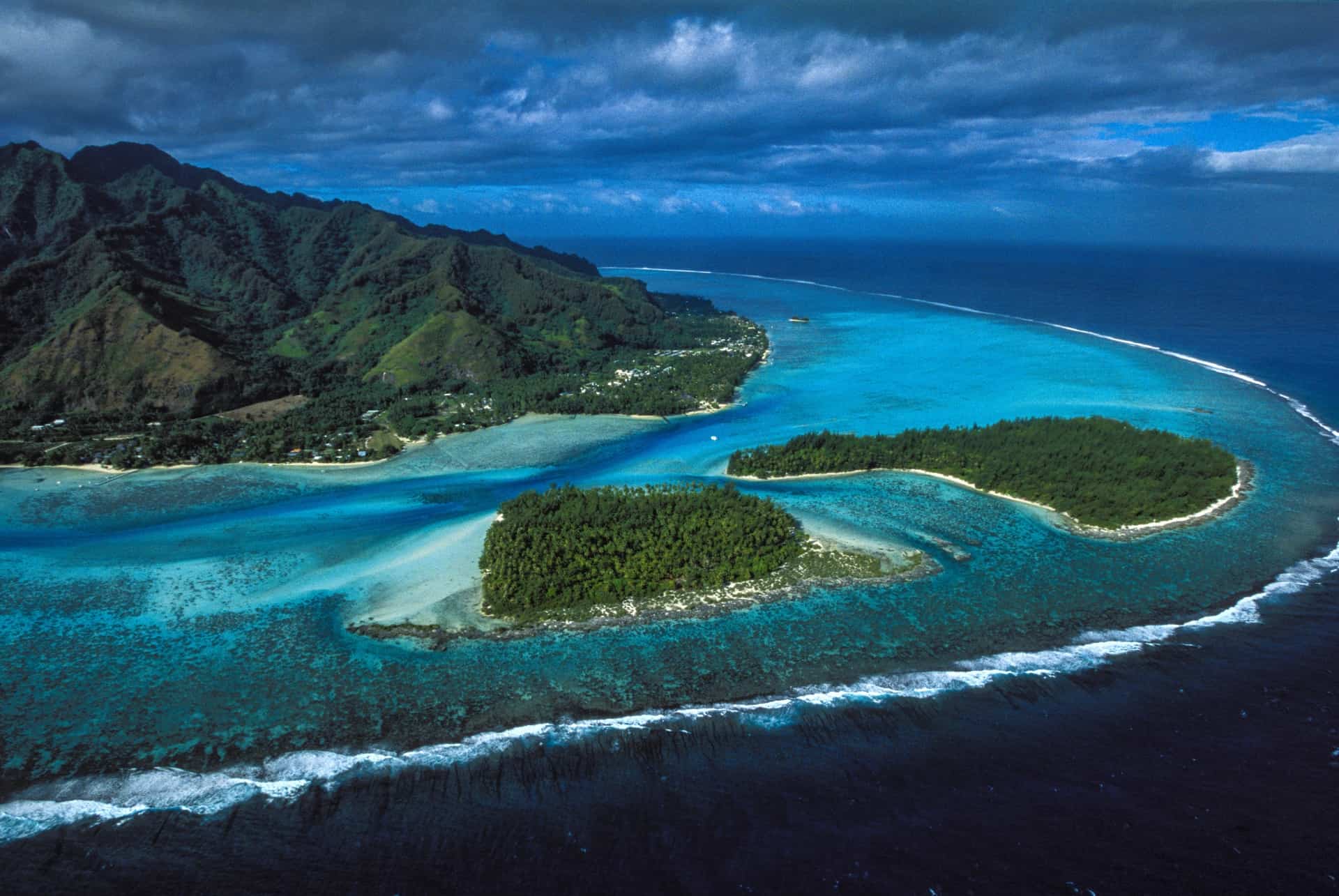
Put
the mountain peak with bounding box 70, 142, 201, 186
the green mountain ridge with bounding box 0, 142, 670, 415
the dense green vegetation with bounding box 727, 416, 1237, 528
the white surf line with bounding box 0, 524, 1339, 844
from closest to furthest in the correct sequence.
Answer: the white surf line with bounding box 0, 524, 1339, 844
the dense green vegetation with bounding box 727, 416, 1237, 528
the green mountain ridge with bounding box 0, 142, 670, 415
the mountain peak with bounding box 70, 142, 201, 186

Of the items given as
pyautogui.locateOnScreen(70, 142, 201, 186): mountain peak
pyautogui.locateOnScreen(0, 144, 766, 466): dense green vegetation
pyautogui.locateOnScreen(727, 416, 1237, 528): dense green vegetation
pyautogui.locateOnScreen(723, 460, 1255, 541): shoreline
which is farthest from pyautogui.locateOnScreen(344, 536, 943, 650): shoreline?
pyautogui.locateOnScreen(70, 142, 201, 186): mountain peak

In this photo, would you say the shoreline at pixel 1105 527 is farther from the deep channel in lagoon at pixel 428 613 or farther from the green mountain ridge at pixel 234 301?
the green mountain ridge at pixel 234 301

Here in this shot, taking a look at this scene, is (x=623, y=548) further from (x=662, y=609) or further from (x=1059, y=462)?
(x=1059, y=462)

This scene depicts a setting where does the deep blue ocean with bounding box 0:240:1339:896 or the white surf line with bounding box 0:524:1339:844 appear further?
the white surf line with bounding box 0:524:1339:844

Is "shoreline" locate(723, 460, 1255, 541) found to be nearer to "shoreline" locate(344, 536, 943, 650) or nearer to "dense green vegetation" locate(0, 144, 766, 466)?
"shoreline" locate(344, 536, 943, 650)

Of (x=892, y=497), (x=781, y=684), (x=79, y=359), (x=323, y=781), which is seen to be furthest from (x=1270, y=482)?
(x=79, y=359)

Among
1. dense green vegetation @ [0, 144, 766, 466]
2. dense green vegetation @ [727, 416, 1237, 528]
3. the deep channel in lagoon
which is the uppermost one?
dense green vegetation @ [0, 144, 766, 466]

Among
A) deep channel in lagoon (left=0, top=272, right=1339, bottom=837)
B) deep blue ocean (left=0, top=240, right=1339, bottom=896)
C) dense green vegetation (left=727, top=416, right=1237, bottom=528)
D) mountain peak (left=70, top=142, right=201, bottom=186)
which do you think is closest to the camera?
deep blue ocean (left=0, top=240, right=1339, bottom=896)

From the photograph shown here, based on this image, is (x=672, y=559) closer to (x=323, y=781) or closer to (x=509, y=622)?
(x=509, y=622)
